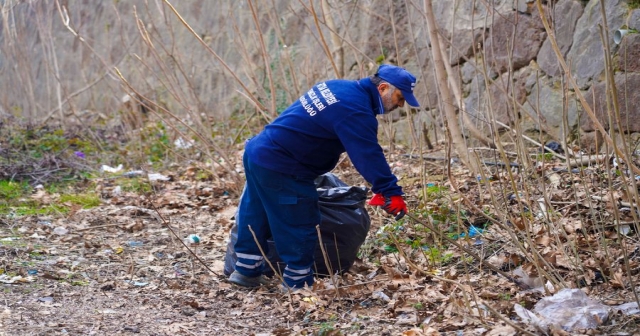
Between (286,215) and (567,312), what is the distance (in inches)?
65.0

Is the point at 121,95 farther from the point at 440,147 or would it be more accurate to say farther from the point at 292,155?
the point at 292,155

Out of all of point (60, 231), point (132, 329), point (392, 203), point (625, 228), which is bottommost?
point (60, 231)

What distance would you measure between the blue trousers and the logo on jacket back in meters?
0.41

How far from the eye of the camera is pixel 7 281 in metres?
4.51

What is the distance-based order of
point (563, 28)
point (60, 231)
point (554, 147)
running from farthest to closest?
point (563, 28), point (554, 147), point (60, 231)

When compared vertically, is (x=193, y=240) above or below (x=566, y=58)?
below

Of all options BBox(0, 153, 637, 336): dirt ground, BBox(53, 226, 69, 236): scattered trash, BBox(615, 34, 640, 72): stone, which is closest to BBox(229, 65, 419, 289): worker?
BBox(0, 153, 637, 336): dirt ground

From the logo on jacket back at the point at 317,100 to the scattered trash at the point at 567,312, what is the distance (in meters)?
1.44

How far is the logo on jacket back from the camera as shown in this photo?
13.1ft

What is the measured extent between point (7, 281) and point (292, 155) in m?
1.92

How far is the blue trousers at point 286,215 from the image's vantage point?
13.8ft

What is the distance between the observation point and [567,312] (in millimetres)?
3213

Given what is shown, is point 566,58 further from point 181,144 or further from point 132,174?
point 181,144

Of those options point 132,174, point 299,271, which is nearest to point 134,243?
point 299,271
